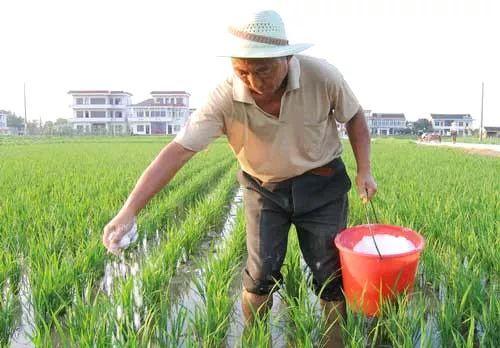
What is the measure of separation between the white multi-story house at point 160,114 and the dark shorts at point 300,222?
152 feet

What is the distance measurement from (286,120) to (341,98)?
229 mm

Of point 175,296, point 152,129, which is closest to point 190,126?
point 175,296

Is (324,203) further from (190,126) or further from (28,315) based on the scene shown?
(28,315)

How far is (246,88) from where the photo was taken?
1.59m

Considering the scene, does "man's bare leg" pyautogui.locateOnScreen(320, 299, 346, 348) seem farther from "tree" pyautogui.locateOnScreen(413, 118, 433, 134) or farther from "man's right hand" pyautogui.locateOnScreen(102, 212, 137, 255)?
"tree" pyautogui.locateOnScreen(413, 118, 433, 134)

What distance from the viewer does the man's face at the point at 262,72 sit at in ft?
4.58

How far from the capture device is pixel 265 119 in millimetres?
1659

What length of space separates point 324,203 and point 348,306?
14.8 inches

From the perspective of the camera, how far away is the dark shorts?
178 centimetres

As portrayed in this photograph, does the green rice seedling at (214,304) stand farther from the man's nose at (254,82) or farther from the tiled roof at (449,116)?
the tiled roof at (449,116)

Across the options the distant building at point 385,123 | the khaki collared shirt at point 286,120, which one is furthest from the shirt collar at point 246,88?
the distant building at point 385,123

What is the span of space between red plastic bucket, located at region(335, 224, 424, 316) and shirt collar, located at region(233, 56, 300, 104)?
1.88 feet

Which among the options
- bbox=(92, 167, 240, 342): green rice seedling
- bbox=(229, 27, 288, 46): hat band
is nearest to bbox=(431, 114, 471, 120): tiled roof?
bbox=(92, 167, 240, 342): green rice seedling

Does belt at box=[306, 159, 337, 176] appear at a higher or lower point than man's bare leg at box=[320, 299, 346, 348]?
higher
